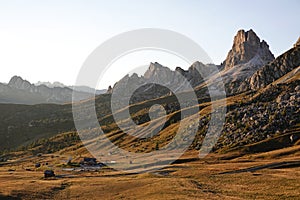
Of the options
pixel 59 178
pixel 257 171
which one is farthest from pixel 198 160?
pixel 59 178

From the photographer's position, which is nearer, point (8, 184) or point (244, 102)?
point (8, 184)

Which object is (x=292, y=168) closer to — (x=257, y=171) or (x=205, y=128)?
(x=257, y=171)

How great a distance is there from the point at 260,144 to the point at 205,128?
1532 inches

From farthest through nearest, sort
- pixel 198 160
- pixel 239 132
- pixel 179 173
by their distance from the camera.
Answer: pixel 239 132 < pixel 198 160 < pixel 179 173

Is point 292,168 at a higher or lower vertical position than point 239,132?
lower

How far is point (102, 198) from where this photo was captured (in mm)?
69500

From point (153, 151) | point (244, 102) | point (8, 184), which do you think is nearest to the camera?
point (8, 184)

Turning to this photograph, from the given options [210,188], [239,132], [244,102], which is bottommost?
[210,188]

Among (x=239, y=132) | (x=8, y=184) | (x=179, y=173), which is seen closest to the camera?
(x=8, y=184)

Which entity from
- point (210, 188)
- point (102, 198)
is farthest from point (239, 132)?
point (102, 198)

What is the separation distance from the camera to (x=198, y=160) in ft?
405

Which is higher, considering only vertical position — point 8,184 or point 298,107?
point 298,107

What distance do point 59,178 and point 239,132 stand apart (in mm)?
83827

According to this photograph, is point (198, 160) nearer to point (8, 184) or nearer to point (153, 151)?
point (153, 151)
